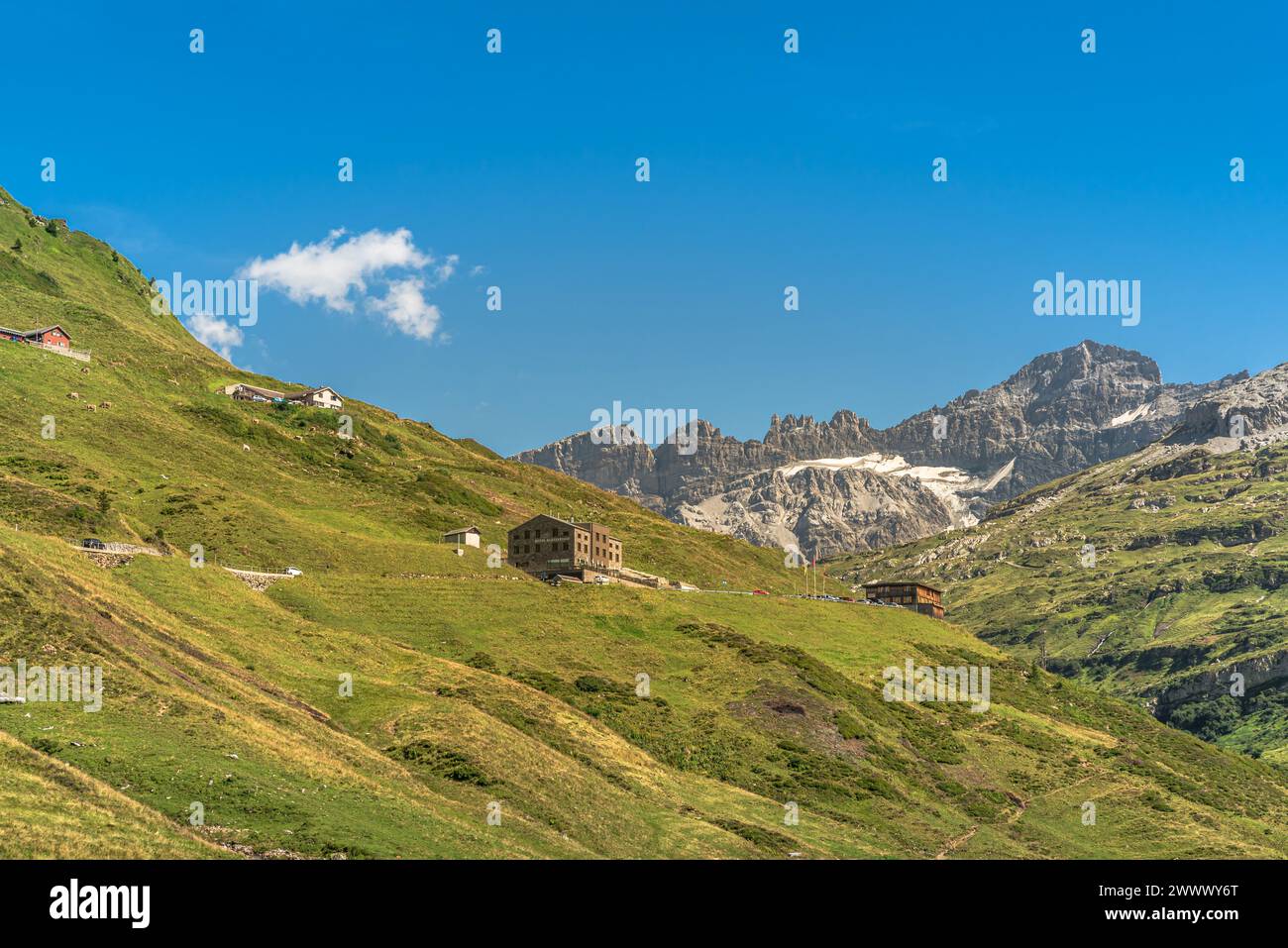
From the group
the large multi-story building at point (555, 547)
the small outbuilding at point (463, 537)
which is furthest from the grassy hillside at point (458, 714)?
the large multi-story building at point (555, 547)

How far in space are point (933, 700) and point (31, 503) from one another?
10388 cm

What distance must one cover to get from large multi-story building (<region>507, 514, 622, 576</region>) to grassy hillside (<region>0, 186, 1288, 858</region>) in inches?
326

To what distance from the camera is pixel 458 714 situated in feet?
282

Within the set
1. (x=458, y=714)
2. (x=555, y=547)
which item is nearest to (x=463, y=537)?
(x=555, y=547)

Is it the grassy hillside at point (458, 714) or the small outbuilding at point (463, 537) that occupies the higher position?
the small outbuilding at point (463, 537)

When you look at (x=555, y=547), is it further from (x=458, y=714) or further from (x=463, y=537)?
(x=458, y=714)

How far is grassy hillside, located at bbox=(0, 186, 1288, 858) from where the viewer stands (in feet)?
202

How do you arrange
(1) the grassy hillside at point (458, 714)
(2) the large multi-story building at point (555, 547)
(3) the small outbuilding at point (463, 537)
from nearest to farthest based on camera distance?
(1) the grassy hillside at point (458, 714) → (2) the large multi-story building at point (555, 547) → (3) the small outbuilding at point (463, 537)

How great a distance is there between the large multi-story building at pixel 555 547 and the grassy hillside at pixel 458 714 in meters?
8.29

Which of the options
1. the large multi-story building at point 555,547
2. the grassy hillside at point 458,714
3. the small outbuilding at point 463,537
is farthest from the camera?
the small outbuilding at point 463,537

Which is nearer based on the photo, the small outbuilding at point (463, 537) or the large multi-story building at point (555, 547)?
the large multi-story building at point (555, 547)

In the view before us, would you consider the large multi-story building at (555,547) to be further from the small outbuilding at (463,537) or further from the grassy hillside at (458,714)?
the small outbuilding at (463,537)

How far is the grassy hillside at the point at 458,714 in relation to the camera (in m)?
61.7
